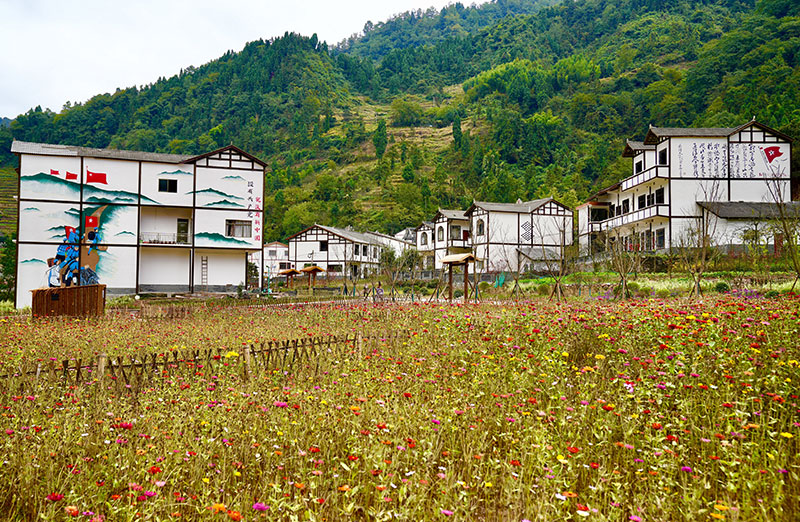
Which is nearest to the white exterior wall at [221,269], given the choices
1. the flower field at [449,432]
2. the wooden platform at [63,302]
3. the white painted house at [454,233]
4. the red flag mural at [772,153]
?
the wooden platform at [63,302]

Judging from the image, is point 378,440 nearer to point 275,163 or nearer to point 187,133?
point 275,163

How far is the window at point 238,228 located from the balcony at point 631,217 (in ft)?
85.6

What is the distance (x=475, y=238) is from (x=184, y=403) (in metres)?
44.2

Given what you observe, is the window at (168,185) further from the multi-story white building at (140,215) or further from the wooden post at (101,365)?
the wooden post at (101,365)

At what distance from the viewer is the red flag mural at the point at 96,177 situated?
30.5m

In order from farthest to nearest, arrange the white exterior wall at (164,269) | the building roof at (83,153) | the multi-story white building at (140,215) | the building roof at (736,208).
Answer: the white exterior wall at (164,269) < the building roof at (736,208) < the building roof at (83,153) < the multi-story white building at (140,215)

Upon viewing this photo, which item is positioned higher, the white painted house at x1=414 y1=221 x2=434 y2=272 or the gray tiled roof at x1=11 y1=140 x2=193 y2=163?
the gray tiled roof at x1=11 y1=140 x2=193 y2=163

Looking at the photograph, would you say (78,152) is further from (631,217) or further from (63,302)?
(631,217)

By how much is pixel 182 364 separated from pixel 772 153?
3864 cm

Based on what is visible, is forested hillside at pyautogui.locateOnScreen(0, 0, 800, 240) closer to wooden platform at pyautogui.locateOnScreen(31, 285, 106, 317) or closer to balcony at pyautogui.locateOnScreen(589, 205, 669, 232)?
balcony at pyautogui.locateOnScreen(589, 205, 669, 232)

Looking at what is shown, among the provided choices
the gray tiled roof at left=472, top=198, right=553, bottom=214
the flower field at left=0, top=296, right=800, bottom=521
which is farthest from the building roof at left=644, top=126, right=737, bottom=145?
the flower field at left=0, top=296, right=800, bottom=521

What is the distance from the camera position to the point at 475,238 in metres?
48.1

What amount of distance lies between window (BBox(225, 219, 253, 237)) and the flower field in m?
26.3

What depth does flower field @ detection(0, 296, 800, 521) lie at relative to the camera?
10.8 ft
